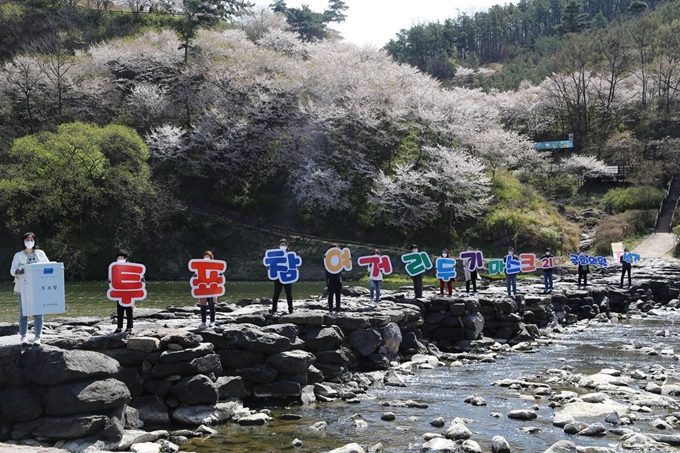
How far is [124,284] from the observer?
36.2 feet

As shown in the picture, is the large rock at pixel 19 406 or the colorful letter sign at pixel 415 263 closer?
the large rock at pixel 19 406

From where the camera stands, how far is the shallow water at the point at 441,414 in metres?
9.05

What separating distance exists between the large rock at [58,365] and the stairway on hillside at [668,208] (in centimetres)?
4384

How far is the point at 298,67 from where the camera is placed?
5078 cm

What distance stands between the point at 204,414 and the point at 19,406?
278 centimetres

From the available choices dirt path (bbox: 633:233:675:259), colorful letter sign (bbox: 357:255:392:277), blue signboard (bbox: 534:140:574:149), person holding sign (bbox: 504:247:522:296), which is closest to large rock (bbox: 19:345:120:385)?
colorful letter sign (bbox: 357:255:392:277)

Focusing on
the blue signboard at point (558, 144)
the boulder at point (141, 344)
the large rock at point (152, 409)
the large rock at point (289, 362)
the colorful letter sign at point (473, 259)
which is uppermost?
the blue signboard at point (558, 144)

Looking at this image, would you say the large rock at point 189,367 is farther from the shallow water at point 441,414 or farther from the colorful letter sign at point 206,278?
the colorful letter sign at point 206,278

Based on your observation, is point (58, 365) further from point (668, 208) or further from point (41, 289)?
point (668, 208)

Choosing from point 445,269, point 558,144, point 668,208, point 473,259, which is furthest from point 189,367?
point 558,144

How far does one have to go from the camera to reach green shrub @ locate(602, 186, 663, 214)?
4728 centimetres

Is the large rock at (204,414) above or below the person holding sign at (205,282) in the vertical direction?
below

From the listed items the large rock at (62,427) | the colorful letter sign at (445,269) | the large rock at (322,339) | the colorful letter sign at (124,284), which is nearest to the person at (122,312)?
the colorful letter sign at (124,284)

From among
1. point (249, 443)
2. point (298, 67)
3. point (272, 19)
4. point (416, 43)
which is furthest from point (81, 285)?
point (416, 43)
